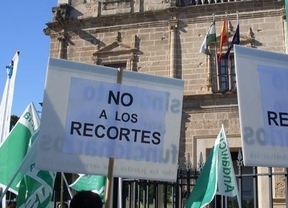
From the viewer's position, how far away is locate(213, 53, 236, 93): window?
1246 centimetres

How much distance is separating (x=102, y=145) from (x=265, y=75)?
1601 mm

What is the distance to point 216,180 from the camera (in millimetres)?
5352

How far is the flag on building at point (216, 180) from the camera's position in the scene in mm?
5375

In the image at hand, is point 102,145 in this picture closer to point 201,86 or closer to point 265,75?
point 265,75

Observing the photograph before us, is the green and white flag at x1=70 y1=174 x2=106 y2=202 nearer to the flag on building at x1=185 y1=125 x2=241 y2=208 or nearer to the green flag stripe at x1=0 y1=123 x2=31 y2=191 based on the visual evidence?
the green flag stripe at x1=0 y1=123 x2=31 y2=191

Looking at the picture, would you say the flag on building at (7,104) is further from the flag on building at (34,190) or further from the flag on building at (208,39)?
the flag on building at (208,39)

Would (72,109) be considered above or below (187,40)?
below

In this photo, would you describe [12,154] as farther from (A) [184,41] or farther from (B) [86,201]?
(A) [184,41]

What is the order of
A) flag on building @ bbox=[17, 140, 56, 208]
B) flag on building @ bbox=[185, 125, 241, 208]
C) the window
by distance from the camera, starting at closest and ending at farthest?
1. flag on building @ bbox=[185, 125, 241, 208]
2. flag on building @ bbox=[17, 140, 56, 208]
3. the window

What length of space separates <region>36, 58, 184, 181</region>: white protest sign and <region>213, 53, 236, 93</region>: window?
8.37m

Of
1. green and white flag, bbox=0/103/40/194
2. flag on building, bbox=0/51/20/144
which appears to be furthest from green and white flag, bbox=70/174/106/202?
flag on building, bbox=0/51/20/144

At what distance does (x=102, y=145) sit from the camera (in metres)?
3.92

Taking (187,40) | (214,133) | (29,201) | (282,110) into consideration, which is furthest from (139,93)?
(187,40)

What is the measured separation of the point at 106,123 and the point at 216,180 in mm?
1967
